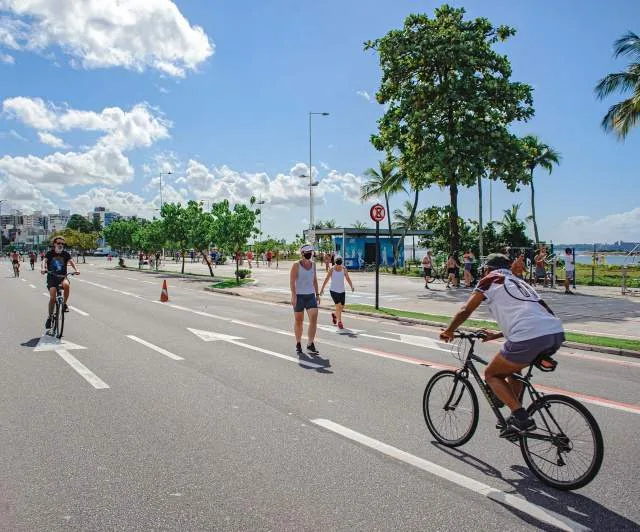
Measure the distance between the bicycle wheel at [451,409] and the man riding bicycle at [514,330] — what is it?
0.47 m

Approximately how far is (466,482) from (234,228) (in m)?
31.1

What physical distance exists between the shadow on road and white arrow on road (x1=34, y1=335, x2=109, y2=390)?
4.96 meters

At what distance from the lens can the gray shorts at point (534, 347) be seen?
4.20 metres

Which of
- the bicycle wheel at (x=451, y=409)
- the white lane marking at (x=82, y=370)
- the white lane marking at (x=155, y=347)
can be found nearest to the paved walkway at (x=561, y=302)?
the bicycle wheel at (x=451, y=409)

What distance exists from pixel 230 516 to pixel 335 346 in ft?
22.3

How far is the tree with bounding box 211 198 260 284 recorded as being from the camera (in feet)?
113

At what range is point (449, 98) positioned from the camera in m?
24.0

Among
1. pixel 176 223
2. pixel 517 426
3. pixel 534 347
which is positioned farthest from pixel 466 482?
pixel 176 223

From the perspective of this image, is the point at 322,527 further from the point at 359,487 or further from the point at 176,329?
the point at 176,329

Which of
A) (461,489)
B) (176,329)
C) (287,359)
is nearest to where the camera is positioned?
(461,489)

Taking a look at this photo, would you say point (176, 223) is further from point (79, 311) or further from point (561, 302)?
point (561, 302)

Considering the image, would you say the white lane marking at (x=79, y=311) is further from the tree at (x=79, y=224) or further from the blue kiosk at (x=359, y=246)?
the tree at (x=79, y=224)

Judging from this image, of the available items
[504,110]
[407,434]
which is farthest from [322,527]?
[504,110]

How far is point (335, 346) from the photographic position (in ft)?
33.8
